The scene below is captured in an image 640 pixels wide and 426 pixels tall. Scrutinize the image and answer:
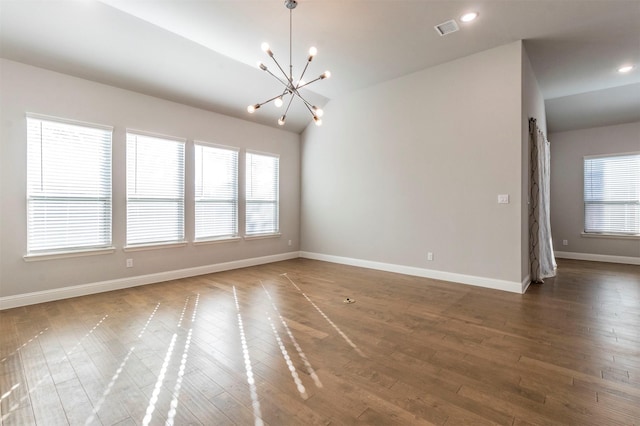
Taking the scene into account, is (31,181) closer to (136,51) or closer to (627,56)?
(136,51)

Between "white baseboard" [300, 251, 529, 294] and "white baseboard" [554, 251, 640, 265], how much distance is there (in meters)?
3.41

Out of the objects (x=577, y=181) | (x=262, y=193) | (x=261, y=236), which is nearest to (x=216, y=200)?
(x=262, y=193)

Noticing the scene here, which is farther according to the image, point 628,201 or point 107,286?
point 628,201

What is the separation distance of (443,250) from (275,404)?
12.6ft

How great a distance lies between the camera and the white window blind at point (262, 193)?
20.4 feet

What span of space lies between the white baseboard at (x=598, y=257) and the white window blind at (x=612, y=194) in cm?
51

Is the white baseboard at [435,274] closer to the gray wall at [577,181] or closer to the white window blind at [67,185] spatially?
the gray wall at [577,181]

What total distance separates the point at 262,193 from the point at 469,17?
460 centimetres

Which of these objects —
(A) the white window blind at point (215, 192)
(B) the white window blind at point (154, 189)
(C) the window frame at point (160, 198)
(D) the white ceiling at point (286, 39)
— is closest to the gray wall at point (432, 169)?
(D) the white ceiling at point (286, 39)

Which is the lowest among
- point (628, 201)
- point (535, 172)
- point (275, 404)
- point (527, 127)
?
point (275, 404)

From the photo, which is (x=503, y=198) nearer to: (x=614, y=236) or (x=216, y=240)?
(x=614, y=236)

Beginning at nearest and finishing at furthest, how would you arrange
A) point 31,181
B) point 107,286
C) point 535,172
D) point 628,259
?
point 31,181 < point 107,286 < point 535,172 < point 628,259

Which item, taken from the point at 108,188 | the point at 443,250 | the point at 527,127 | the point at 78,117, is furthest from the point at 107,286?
the point at 527,127

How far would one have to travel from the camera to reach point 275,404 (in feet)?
6.10
